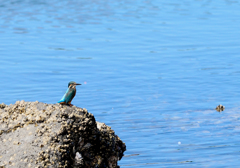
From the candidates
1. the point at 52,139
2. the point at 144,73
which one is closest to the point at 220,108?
the point at 144,73

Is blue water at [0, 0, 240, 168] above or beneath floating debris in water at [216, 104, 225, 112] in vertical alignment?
beneath

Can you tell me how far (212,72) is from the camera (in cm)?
1769

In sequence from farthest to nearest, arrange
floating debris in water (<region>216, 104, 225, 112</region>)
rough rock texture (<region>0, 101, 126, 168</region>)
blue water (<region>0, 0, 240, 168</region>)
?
1. floating debris in water (<region>216, 104, 225, 112</region>)
2. blue water (<region>0, 0, 240, 168</region>)
3. rough rock texture (<region>0, 101, 126, 168</region>)

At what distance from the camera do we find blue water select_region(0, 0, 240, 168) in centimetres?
1141

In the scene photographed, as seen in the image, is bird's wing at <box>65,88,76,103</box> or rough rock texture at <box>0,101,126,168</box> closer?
rough rock texture at <box>0,101,126,168</box>

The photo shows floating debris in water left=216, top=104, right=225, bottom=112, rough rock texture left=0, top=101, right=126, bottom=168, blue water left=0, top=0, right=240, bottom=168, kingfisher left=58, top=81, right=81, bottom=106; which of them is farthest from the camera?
floating debris in water left=216, top=104, right=225, bottom=112

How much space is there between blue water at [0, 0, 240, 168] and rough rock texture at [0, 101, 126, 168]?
303cm

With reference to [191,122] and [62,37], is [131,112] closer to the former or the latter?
[191,122]

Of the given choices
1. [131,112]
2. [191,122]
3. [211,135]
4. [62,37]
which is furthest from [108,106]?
[62,37]

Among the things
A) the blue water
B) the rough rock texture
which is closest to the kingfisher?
the rough rock texture

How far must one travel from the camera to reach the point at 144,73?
17.6 metres

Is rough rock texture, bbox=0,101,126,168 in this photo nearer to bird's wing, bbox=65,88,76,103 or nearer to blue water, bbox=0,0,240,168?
bird's wing, bbox=65,88,76,103

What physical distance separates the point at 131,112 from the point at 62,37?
452 inches

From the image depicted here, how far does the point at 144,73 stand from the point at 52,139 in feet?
37.5
